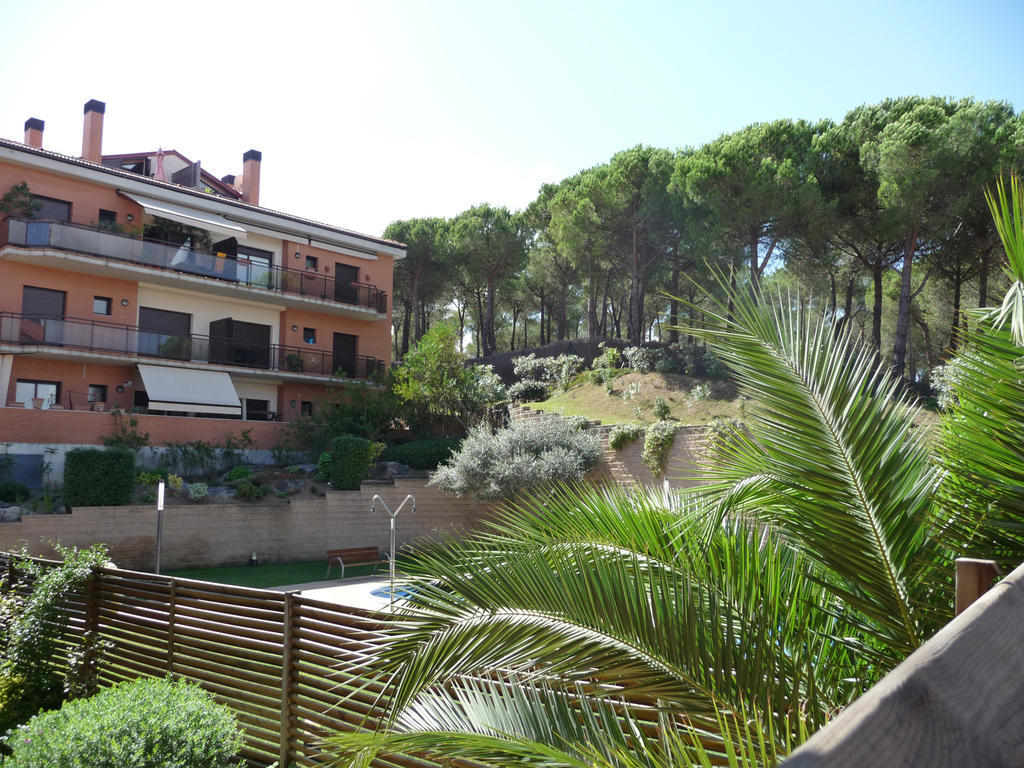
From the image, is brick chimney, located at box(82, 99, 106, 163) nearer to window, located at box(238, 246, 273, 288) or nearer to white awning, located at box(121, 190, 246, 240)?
white awning, located at box(121, 190, 246, 240)

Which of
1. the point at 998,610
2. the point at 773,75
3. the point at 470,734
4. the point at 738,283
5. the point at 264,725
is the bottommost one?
the point at 264,725

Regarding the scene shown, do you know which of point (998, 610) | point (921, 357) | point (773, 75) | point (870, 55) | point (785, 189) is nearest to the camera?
point (998, 610)

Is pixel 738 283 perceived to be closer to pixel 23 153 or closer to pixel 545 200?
pixel 23 153

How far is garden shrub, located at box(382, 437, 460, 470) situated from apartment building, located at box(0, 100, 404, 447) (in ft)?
13.8

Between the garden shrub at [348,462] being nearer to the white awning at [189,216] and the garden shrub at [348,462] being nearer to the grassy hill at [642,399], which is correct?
the grassy hill at [642,399]

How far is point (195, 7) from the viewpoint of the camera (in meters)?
11.5

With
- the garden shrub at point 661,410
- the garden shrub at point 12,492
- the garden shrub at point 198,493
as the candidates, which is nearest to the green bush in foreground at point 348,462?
the garden shrub at point 198,493

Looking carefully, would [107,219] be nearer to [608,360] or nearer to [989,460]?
[608,360]

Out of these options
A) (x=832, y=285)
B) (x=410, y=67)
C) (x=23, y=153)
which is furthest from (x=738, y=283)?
(x=832, y=285)

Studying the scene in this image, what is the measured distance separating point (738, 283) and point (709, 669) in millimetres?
1563

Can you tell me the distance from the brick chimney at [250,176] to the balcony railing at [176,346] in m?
8.56

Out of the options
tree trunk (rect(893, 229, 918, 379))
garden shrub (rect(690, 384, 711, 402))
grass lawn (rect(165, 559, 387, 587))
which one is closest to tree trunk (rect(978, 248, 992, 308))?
tree trunk (rect(893, 229, 918, 379))

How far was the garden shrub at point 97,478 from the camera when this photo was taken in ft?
59.2

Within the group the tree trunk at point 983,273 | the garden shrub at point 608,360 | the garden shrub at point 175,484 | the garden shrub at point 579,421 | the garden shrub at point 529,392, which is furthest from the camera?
the garden shrub at point 529,392
